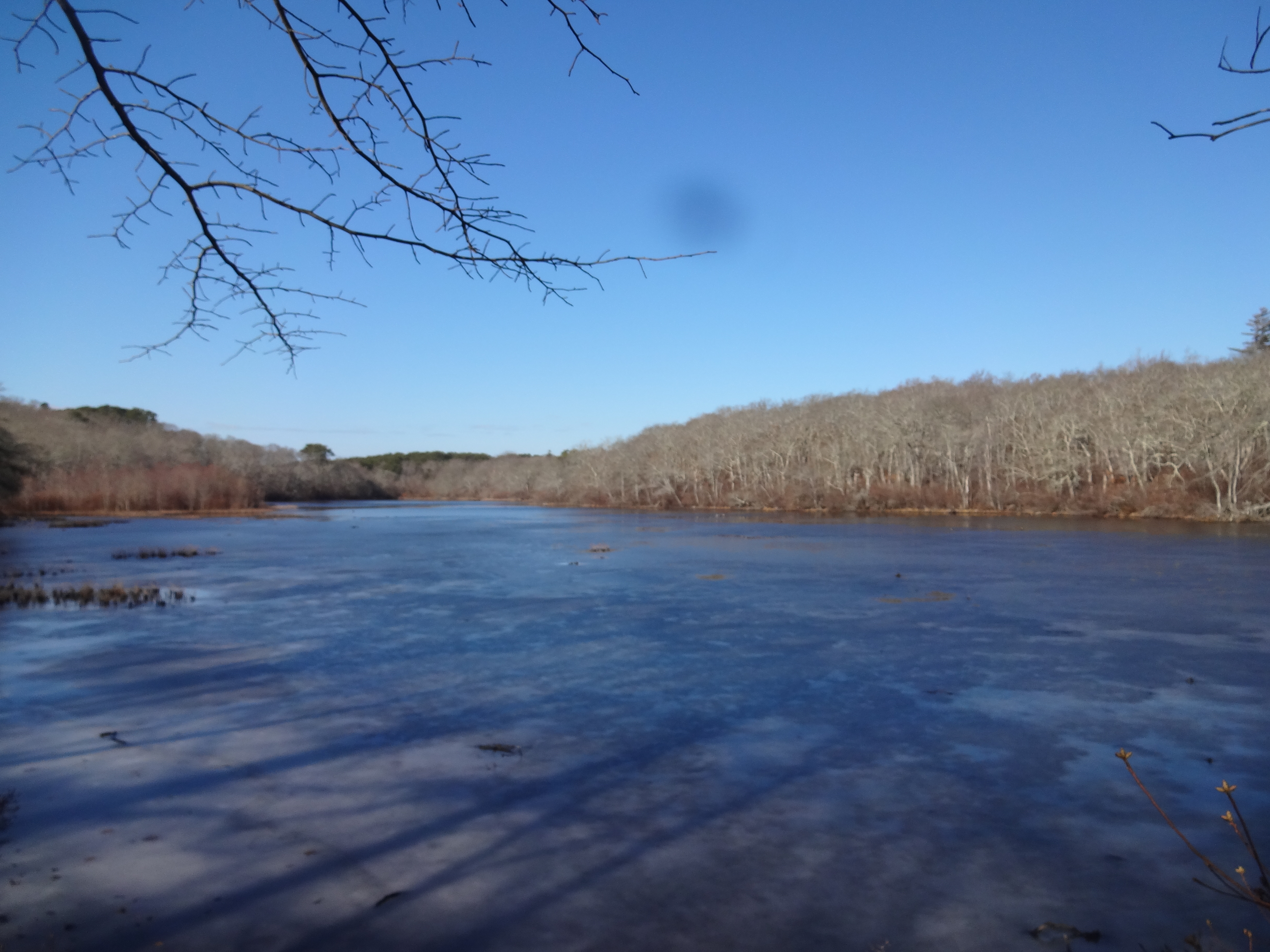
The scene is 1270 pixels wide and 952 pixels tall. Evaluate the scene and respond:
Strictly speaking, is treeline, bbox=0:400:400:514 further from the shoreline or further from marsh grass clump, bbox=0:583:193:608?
marsh grass clump, bbox=0:583:193:608

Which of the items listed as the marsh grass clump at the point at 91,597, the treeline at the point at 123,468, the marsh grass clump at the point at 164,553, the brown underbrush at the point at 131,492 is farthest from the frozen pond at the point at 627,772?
the brown underbrush at the point at 131,492

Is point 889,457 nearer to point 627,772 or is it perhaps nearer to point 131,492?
point 131,492

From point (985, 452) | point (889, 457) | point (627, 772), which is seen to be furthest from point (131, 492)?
point (627, 772)

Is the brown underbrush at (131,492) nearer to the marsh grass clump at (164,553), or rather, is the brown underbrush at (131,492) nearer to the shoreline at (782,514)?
the shoreline at (782,514)

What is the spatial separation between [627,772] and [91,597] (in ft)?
45.3

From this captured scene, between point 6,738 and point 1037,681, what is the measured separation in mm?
9671

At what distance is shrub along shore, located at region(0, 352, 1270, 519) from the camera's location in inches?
1694

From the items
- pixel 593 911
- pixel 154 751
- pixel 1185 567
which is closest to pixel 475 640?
pixel 154 751

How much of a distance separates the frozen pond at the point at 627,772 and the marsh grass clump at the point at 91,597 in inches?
25.8

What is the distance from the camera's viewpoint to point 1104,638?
34.8 ft

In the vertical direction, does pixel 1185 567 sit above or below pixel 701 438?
below

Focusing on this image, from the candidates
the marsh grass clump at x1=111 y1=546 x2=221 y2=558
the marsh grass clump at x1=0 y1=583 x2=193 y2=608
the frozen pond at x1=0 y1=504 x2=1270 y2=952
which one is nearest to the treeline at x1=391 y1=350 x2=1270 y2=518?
the frozen pond at x1=0 y1=504 x2=1270 y2=952

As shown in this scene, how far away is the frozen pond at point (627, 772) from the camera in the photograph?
12.6 ft

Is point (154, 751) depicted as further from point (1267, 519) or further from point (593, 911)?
point (1267, 519)
